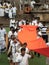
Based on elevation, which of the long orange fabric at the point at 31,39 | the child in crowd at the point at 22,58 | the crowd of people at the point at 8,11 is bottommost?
the crowd of people at the point at 8,11

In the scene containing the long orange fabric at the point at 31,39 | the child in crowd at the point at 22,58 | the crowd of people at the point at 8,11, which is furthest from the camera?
the crowd of people at the point at 8,11

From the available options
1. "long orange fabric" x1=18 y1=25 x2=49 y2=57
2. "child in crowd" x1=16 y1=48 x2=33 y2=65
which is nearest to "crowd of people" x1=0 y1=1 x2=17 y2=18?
"long orange fabric" x1=18 y1=25 x2=49 y2=57

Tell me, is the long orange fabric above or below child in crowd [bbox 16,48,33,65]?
below

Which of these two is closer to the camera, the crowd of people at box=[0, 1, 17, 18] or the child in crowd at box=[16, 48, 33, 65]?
the child in crowd at box=[16, 48, 33, 65]

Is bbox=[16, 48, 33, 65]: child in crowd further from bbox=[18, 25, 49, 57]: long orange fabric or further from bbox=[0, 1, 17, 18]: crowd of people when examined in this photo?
bbox=[0, 1, 17, 18]: crowd of people

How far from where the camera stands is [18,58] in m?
11.7

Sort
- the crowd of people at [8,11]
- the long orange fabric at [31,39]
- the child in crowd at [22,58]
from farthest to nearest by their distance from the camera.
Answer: the crowd of people at [8,11]
the long orange fabric at [31,39]
the child in crowd at [22,58]

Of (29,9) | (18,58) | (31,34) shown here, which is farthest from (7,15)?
(18,58)

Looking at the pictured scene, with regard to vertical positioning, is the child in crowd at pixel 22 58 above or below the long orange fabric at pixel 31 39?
above

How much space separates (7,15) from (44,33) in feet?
46.1

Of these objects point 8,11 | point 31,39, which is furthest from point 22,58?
point 8,11

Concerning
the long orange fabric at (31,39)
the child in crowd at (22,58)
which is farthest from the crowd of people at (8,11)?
the child in crowd at (22,58)

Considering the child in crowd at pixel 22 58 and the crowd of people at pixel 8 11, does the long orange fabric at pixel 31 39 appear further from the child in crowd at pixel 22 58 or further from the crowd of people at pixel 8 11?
the crowd of people at pixel 8 11

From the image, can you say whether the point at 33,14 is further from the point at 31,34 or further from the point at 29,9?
the point at 31,34
